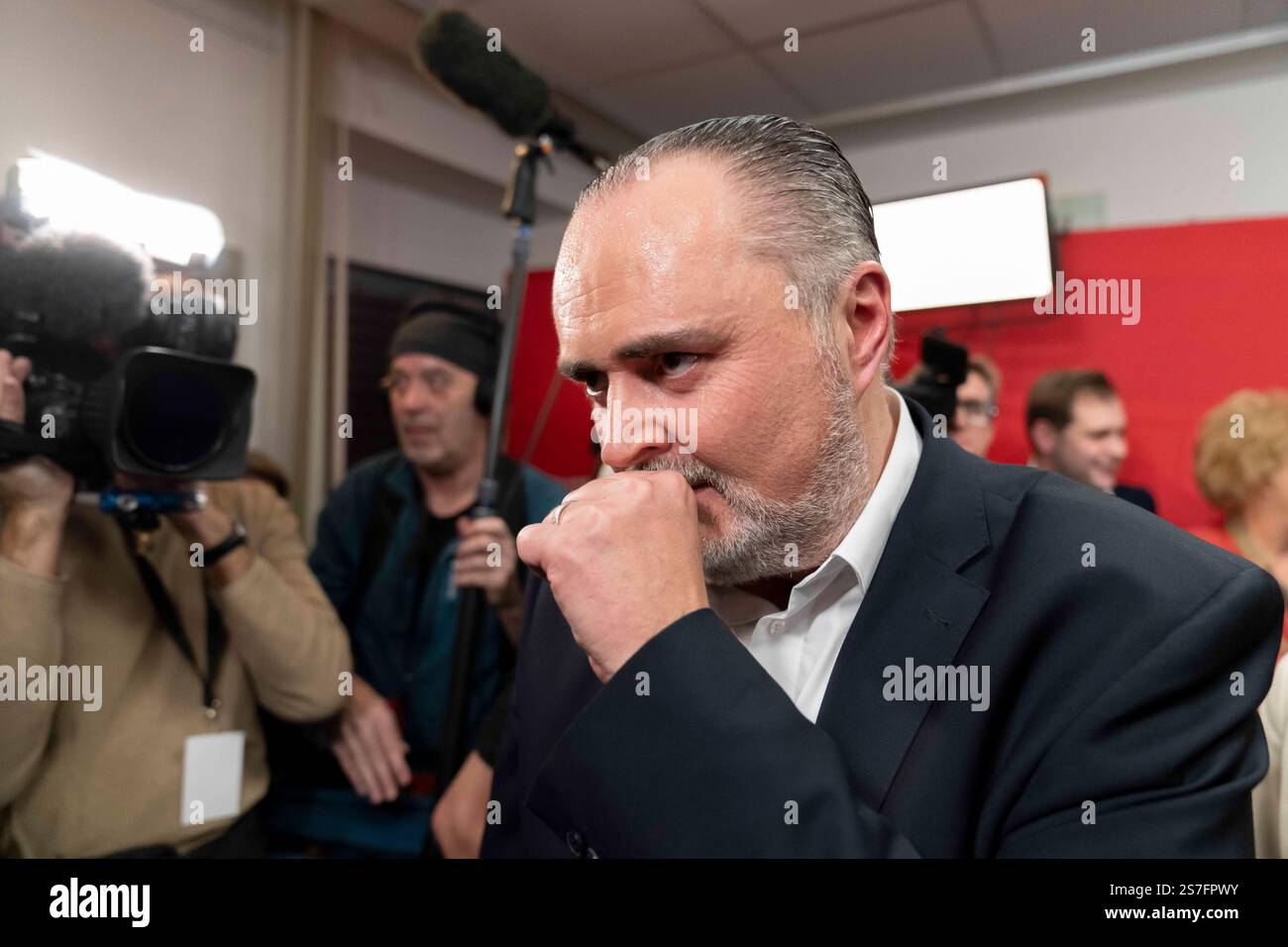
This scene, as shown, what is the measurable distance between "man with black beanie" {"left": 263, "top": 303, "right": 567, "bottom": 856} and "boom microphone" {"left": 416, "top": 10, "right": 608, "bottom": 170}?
53cm

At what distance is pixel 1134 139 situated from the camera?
3.31ft

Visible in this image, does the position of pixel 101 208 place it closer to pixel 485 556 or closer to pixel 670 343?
pixel 485 556

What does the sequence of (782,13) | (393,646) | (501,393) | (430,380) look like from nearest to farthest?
(782,13) < (501,393) < (393,646) < (430,380)

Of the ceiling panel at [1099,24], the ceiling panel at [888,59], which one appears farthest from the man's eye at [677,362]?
the ceiling panel at [1099,24]

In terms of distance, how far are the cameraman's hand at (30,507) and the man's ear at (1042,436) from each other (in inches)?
52.1

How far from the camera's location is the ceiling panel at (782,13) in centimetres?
89

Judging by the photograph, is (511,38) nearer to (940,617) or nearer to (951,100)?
(951,100)

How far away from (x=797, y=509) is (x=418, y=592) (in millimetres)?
975

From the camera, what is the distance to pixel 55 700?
2.73 ft

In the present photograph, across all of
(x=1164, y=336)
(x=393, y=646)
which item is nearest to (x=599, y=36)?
Answer: (x=1164, y=336)

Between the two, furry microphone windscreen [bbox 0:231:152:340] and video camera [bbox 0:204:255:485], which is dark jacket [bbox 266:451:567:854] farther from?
furry microphone windscreen [bbox 0:231:152:340]

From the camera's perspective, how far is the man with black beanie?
1.16 metres

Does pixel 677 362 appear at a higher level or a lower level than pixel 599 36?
lower
